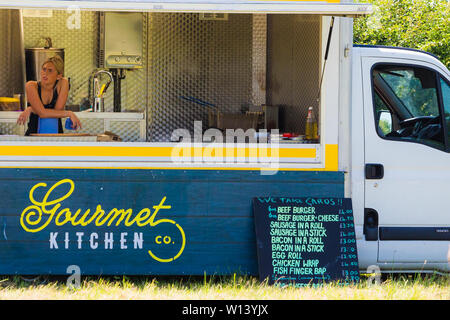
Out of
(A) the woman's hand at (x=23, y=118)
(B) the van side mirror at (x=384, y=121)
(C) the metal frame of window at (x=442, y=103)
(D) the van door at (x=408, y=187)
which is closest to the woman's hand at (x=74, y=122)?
(A) the woman's hand at (x=23, y=118)

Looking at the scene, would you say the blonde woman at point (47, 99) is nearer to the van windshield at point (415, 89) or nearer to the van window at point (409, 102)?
the van window at point (409, 102)

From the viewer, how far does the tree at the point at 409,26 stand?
1616 centimetres

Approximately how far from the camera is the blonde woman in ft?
17.1

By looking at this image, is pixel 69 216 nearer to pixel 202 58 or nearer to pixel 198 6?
pixel 198 6

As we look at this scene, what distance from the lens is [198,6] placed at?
4.30 metres

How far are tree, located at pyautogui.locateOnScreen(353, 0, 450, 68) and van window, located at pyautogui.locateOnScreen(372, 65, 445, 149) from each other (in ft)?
37.4

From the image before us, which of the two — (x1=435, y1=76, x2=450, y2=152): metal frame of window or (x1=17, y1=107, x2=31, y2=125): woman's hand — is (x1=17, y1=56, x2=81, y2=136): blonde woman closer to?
(x1=17, y1=107, x2=31, y2=125): woman's hand

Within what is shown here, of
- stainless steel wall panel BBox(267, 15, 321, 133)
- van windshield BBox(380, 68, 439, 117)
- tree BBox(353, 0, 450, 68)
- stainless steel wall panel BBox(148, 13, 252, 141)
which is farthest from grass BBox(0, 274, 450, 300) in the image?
tree BBox(353, 0, 450, 68)
